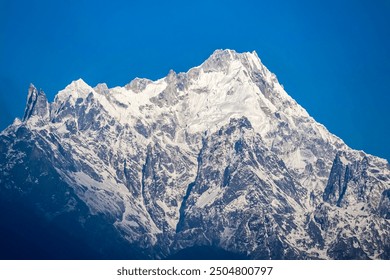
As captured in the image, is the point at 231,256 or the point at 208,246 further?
the point at 208,246

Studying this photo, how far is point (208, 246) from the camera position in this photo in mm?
198375

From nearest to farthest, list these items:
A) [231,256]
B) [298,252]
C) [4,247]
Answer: [4,247], [231,256], [298,252]

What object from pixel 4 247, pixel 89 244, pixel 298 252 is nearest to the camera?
pixel 4 247

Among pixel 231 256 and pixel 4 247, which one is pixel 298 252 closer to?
pixel 231 256

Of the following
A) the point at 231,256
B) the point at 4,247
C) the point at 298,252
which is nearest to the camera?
the point at 4,247

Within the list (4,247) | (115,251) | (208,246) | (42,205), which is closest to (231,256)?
(208,246)
